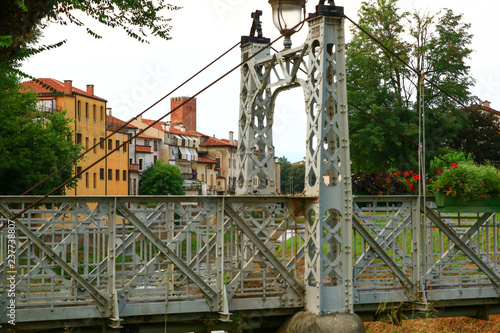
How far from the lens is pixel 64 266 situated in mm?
9523

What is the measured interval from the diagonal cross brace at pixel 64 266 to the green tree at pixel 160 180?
82.4 m

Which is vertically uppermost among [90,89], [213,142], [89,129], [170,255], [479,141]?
[90,89]

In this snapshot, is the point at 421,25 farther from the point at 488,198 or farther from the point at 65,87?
the point at 65,87

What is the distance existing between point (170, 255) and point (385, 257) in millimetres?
3460

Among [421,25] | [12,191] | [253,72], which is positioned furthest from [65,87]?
[253,72]

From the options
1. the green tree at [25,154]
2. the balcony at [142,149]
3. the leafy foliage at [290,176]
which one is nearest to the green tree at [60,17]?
the green tree at [25,154]

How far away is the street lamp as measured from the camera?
38.7ft

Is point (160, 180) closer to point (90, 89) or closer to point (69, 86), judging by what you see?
point (90, 89)

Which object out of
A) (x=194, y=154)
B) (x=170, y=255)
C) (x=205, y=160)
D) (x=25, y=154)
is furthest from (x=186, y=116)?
(x=170, y=255)

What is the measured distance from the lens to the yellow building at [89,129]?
70312 mm

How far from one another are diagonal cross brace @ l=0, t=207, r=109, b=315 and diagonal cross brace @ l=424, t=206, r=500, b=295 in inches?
215

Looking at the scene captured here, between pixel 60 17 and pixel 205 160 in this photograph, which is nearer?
pixel 60 17

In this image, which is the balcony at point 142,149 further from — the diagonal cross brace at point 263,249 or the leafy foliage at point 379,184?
the diagonal cross brace at point 263,249

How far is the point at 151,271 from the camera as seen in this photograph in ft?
34.1
